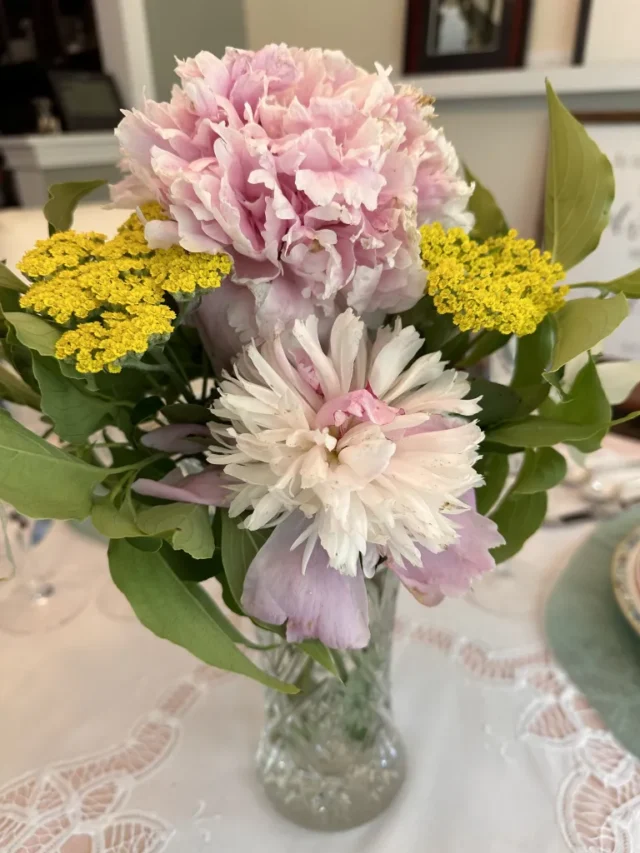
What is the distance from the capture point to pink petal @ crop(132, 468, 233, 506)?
0.29 metres

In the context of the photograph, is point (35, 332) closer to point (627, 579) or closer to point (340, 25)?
point (627, 579)

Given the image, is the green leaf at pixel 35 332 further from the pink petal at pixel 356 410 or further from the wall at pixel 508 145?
the wall at pixel 508 145

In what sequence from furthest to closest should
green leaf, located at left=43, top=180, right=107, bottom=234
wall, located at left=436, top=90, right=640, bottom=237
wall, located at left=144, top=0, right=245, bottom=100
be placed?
wall, located at left=144, top=0, right=245, bottom=100 → wall, located at left=436, top=90, right=640, bottom=237 → green leaf, located at left=43, top=180, right=107, bottom=234

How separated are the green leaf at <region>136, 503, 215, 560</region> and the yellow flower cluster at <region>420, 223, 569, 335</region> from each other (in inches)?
5.5

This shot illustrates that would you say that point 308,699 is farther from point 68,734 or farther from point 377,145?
point 377,145

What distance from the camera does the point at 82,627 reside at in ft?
1.88

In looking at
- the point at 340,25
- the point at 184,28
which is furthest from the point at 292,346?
the point at 184,28

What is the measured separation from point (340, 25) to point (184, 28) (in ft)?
1.30

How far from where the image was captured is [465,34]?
1.38 metres

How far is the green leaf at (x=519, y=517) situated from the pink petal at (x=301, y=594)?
0.39 ft

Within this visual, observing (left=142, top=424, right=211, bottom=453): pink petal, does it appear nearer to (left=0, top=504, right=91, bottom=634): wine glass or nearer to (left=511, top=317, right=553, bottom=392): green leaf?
(left=511, top=317, right=553, bottom=392): green leaf

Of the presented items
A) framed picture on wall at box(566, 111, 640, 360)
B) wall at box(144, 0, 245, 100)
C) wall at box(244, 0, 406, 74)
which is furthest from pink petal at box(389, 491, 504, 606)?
wall at box(144, 0, 245, 100)

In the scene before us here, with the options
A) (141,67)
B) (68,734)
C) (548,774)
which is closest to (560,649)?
(548,774)

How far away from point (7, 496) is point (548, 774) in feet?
1.30
